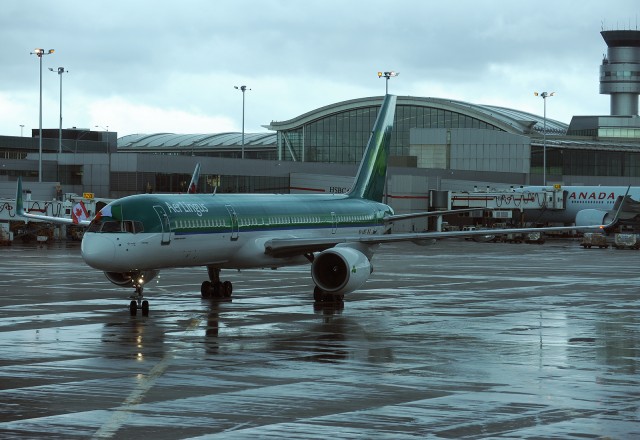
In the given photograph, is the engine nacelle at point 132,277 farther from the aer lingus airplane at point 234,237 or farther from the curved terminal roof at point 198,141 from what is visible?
the curved terminal roof at point 198,141

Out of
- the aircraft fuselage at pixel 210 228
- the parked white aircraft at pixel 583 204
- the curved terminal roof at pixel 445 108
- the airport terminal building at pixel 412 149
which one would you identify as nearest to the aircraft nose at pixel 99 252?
the aircraft fuselage at pixel 210 228

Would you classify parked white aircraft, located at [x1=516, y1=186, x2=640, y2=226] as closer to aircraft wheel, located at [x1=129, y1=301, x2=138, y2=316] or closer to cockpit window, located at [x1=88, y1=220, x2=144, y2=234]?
aircraft wheel, located at [x1=129, y1=301, x2=138, y2=316]

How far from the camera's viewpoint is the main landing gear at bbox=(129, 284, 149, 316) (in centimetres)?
3491

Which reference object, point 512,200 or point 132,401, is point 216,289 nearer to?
point 132,401

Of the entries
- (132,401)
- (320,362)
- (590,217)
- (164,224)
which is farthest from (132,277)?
(590,217)

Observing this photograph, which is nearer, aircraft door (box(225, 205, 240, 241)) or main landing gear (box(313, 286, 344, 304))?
aircraft door (box(225, 205, 240, 241))

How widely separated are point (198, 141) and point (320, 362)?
166 meters

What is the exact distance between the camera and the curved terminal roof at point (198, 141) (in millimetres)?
186375

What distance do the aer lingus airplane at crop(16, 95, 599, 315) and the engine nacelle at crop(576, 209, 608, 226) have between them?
6370 centimetres

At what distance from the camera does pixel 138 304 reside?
116ft

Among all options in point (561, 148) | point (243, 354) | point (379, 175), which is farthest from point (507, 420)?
point (561, 148)

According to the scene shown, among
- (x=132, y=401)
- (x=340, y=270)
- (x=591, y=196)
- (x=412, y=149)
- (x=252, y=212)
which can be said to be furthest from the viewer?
(x=412, y=149)

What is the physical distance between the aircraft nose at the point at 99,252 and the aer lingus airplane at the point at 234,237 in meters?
0.03

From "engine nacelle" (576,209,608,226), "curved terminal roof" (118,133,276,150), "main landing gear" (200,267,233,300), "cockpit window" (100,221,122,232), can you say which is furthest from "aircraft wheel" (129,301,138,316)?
"curved terminal roof" (118,133,276,150)
